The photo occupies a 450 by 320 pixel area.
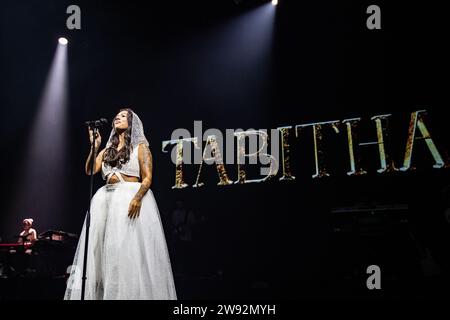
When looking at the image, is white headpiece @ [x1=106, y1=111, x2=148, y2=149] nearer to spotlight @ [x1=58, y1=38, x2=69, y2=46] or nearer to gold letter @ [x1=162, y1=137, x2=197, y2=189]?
gold letter @ [x1=162, y1=137, x2=197, y2=189]

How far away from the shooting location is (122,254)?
3754mm

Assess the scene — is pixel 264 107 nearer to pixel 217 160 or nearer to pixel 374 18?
pixel 217 160

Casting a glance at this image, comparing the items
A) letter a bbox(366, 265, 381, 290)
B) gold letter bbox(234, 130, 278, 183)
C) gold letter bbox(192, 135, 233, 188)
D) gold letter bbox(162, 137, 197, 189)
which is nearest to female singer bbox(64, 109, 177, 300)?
letter a bbox(366, 265, 381, 290)

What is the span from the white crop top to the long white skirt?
0.14 metres

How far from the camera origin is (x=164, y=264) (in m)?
3.94

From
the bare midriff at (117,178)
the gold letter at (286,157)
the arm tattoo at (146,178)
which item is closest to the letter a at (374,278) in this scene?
the gold letter at (286,157)

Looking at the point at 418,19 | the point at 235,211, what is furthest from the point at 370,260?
the point at 418,19

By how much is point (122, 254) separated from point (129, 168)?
89cm

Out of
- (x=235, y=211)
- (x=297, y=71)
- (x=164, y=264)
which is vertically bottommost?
(x=164, y=264)

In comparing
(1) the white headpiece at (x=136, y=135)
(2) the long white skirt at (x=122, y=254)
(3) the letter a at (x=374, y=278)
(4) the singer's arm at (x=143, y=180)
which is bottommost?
(3) the letter a at (x=374, y=278)

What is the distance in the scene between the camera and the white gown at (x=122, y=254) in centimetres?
370

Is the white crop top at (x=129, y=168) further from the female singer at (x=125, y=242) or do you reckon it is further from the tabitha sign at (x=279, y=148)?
the tabitha sign at (x=279, y=148)
